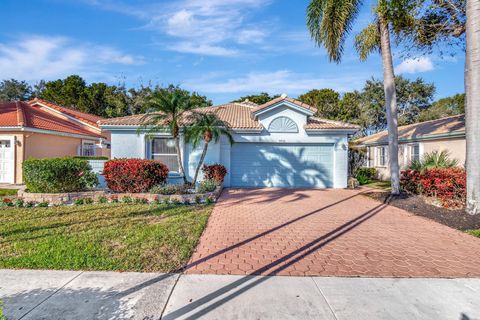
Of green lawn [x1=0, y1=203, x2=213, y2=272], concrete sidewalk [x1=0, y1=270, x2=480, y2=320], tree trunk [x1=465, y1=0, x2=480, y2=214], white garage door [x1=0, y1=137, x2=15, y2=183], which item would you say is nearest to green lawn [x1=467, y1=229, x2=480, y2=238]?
tree trunk [x1=465, y1=0, x2=480, y2=214]

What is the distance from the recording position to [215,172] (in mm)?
13602

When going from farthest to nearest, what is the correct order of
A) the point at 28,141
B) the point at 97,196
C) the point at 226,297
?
the point at 28,141 < the point at 97,196 < the point at 226,297

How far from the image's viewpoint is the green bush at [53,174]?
989 cm

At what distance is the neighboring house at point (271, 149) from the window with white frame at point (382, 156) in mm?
7532

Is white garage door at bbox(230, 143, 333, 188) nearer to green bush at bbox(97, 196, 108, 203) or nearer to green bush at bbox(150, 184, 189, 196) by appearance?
green bush at bbox(150, 184, 189, 196)

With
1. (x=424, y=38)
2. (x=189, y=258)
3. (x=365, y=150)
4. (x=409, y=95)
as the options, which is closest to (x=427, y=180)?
(x=424, y=38)

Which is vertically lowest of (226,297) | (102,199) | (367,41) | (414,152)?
(226,297)

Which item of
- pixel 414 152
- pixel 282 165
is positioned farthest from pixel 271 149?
pixel 414 152

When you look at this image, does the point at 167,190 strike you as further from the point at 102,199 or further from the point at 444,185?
the point at 444,185

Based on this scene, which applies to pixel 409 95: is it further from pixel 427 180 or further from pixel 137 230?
pixel 137 230

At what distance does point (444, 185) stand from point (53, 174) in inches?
568

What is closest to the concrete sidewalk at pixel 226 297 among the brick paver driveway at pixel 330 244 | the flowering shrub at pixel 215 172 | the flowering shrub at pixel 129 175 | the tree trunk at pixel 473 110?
the brick paver driveway at pixel 330 244

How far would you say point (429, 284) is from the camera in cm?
417

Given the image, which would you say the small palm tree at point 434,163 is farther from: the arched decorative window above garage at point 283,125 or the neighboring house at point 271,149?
the arched decorative window above garage at point 283,125
